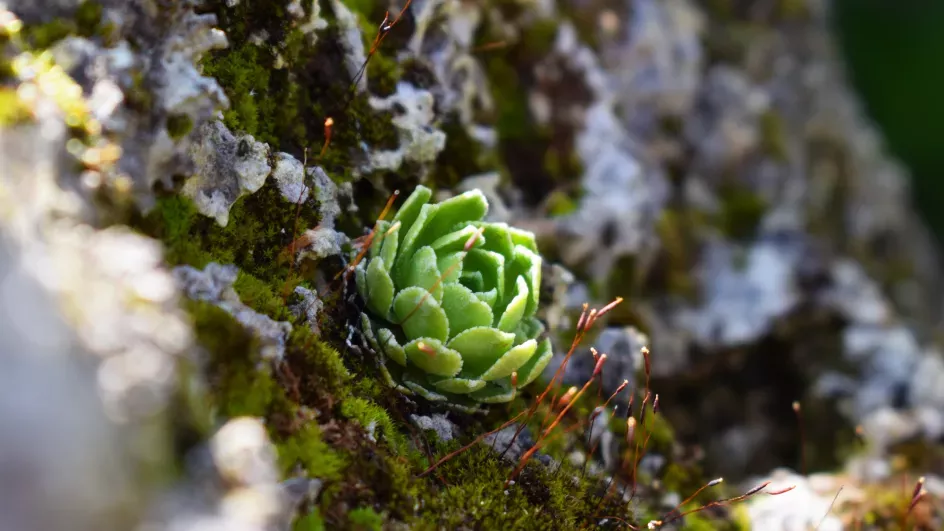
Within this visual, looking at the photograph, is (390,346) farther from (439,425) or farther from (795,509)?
(795,509)

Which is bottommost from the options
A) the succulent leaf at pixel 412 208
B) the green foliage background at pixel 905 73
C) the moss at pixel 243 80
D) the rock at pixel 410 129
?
the green foliage background at pixel 905 73

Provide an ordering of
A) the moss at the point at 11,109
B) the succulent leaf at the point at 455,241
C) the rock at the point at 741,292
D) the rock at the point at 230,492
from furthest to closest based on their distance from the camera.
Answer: the rock at the point at 741,292 < the succulent leaf at the point at 455,241 < the moss at the point at 11,109 < the rock at the point at 230,492

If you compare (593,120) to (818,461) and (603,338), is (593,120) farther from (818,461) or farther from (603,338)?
(818,461)

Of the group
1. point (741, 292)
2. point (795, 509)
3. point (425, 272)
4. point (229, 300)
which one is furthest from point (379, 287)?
point (741, 292)

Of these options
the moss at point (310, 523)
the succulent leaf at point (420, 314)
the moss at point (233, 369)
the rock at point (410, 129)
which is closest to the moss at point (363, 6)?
the rock at point (410, 129)

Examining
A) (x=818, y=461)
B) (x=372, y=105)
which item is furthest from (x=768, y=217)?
(x=372, y=105)

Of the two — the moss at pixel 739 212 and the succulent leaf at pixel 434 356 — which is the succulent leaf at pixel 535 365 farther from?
the moss at pixel 739 212
